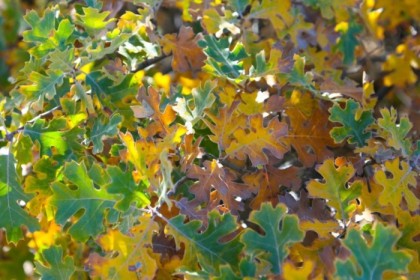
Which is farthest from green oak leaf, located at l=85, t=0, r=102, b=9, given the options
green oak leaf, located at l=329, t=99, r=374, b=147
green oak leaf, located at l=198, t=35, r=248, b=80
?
green oak leaf, located at l=329, t=99, r=374, b=147

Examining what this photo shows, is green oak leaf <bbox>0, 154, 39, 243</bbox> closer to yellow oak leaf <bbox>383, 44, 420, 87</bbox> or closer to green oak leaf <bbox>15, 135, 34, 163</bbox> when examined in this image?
green oak leaf <bbox>15, 135, 34, 163</bbox>

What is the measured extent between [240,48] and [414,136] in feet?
1.98

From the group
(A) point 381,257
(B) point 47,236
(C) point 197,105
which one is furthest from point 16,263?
(A) point 381,257

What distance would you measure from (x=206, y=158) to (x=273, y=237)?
21.6 inches

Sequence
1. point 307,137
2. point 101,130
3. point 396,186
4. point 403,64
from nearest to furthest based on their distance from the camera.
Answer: point 396,186 → point 101,130 → point 307,137 → point 403,64

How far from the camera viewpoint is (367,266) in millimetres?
1139

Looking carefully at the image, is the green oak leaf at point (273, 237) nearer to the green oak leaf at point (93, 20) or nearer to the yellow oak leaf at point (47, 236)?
the green oak leaf at point (93, 20)

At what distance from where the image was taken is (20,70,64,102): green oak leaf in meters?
1.68

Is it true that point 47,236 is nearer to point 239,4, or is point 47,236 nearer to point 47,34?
point 47,34

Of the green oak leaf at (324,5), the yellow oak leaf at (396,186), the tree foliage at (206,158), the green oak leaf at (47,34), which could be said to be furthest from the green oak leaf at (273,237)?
the green oak leaf at (324,5)

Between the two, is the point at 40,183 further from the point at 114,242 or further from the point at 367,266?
the point at 367,266

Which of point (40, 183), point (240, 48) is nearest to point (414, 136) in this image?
point (240, 48)

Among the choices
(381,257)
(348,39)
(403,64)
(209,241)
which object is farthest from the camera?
(403,64)

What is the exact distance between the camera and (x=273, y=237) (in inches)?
50.7
